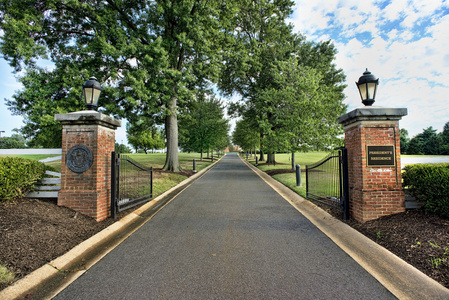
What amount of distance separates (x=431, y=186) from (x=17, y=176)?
7964mm

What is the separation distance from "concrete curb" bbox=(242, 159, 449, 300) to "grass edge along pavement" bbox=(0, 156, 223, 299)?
386cm

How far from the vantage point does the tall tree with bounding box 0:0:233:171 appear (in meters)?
11.9

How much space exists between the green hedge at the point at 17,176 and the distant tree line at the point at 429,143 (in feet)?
199

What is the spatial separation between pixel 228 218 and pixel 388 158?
3.73 meters

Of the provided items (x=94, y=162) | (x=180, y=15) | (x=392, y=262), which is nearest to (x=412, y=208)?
(x=392, y=262)

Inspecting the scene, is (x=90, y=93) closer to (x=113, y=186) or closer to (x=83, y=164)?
(x=83, y=164)

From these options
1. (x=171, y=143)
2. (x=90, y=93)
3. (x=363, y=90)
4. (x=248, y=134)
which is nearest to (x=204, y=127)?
(x=248, y=134)

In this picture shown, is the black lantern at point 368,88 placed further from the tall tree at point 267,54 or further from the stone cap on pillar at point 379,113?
the tall tree at point 267,54

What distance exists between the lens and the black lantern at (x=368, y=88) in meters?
5.29

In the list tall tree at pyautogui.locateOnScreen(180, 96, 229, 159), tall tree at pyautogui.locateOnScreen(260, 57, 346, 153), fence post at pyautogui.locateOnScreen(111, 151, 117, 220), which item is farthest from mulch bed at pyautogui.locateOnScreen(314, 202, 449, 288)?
tall tree at pyautogui.locateOnScreen(180, 96, 229, 159)

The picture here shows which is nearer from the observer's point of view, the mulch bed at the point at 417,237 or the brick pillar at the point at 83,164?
the mulch bed at the point at 417,237

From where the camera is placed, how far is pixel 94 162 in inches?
198

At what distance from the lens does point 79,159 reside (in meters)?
5.05

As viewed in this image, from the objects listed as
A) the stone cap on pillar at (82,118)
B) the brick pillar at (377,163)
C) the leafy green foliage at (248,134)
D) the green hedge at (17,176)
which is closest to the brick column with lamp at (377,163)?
the brick pillar at (377,163)
